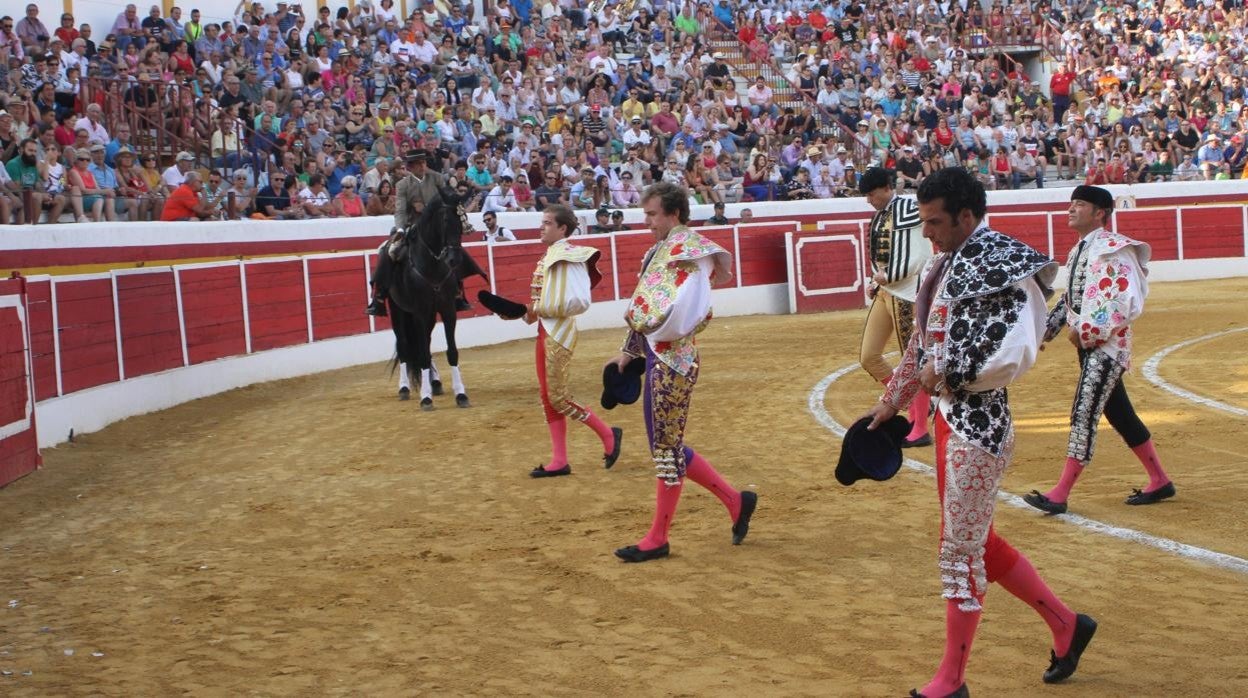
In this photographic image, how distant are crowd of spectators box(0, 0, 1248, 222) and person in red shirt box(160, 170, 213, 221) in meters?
0.02

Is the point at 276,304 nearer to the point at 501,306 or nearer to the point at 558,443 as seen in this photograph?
the point at 558,443

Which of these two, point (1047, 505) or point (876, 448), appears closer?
point (876, 448)

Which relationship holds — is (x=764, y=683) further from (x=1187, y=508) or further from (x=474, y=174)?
(x=474, y=174)

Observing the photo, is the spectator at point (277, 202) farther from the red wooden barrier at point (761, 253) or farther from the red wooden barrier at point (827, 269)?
the red wooden barrier at point (827, 269)

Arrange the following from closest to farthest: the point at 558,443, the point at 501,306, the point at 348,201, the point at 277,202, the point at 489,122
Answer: the point at 501,306 → the point at 558,443 → the point at 277,202 → the point at 348,201 → the point at 489,122

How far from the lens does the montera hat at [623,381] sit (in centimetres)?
593

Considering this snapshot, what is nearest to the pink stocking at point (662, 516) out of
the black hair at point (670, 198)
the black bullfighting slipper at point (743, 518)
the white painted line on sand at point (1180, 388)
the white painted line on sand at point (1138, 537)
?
the black bullfighting slipper at point (743, 518)

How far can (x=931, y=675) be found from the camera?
426cm

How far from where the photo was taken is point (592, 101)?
2167 cm

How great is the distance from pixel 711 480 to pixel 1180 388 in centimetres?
541

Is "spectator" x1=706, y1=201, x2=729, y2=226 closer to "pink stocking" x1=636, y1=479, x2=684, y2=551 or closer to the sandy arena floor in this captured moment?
the sandy arena floor

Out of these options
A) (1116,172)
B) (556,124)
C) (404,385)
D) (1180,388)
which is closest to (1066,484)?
(1180,388)

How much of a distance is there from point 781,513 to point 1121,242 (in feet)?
6.34

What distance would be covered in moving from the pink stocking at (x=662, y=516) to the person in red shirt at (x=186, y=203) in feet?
29.5
